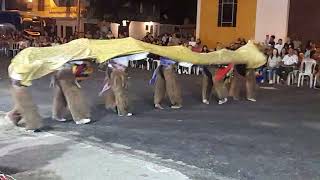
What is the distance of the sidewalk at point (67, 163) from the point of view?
22.8 feet

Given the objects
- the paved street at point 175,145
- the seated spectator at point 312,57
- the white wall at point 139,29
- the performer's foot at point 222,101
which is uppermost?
the white wall at point 139,29

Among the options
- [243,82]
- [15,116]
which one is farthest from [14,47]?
[15,116]

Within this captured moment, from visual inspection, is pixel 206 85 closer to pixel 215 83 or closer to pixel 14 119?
pixel 215 83

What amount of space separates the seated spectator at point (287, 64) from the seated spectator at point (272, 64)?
172 millimetres

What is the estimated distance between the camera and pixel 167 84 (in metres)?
13.1

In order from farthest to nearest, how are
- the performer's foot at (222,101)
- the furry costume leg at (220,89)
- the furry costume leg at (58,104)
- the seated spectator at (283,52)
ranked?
the seated spectator at (283,52) < the furry costume leg at (220,89) < the performer's foot at (222,101) < the furry costume leg at (58,104)

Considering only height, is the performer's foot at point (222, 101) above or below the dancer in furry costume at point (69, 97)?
below

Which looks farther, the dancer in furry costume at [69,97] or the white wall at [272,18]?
the white wall at [272,18]

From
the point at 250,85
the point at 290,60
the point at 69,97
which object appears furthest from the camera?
the point at 290,60

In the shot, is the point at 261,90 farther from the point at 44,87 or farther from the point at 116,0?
the point at 116,0

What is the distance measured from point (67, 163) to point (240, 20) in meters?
20.4

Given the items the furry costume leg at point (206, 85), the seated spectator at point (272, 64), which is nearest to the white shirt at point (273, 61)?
the seated spectator at point (272, 64)

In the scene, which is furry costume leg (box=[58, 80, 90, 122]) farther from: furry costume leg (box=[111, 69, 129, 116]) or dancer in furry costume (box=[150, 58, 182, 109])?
dancer in furry costume (box=[150, 58, 182, 109])

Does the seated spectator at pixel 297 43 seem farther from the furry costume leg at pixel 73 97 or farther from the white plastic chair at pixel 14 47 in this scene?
the white plastic chair at pixel 14 47
